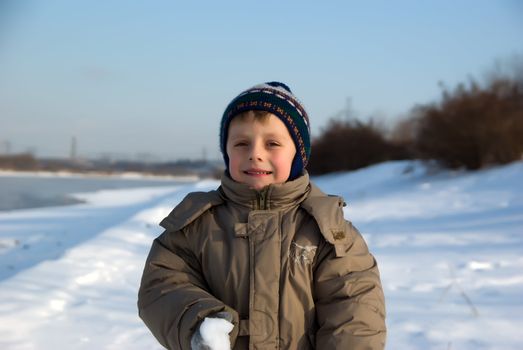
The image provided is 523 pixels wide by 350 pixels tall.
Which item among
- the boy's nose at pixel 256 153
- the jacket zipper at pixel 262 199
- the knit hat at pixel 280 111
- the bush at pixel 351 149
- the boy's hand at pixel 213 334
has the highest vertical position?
the knit hat at pixel 280 111

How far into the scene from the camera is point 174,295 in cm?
169

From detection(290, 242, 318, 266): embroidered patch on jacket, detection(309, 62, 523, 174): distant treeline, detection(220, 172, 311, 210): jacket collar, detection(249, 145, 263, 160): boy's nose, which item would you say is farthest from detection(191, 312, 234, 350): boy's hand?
detection(309, 62, 523, 174): distant treeline

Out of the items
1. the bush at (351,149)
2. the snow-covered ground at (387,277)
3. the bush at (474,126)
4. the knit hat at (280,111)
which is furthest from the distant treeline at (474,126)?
the knit hat at (280,111)

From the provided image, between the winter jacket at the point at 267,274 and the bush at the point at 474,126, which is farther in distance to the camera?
the bush at the point at 474,126

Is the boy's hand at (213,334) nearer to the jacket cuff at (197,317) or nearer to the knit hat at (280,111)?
the jacket cuff at (197,317)

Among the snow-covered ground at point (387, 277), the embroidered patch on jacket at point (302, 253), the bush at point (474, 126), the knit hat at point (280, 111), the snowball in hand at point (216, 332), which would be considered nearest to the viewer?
the snowball in hand at point (216, 332)

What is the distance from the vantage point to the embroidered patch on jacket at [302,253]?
1.71m

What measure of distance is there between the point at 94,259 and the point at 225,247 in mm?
3937

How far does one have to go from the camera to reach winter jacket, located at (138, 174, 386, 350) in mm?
1655

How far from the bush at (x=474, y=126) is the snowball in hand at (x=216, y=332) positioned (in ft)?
44.1

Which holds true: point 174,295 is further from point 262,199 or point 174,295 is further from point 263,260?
point 262,199

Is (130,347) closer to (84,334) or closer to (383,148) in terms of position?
(84,334)

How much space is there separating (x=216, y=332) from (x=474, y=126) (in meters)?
13.6

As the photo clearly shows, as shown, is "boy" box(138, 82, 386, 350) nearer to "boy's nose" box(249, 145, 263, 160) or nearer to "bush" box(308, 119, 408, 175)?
"boy's nose" box(249, 145, 263, 160)
